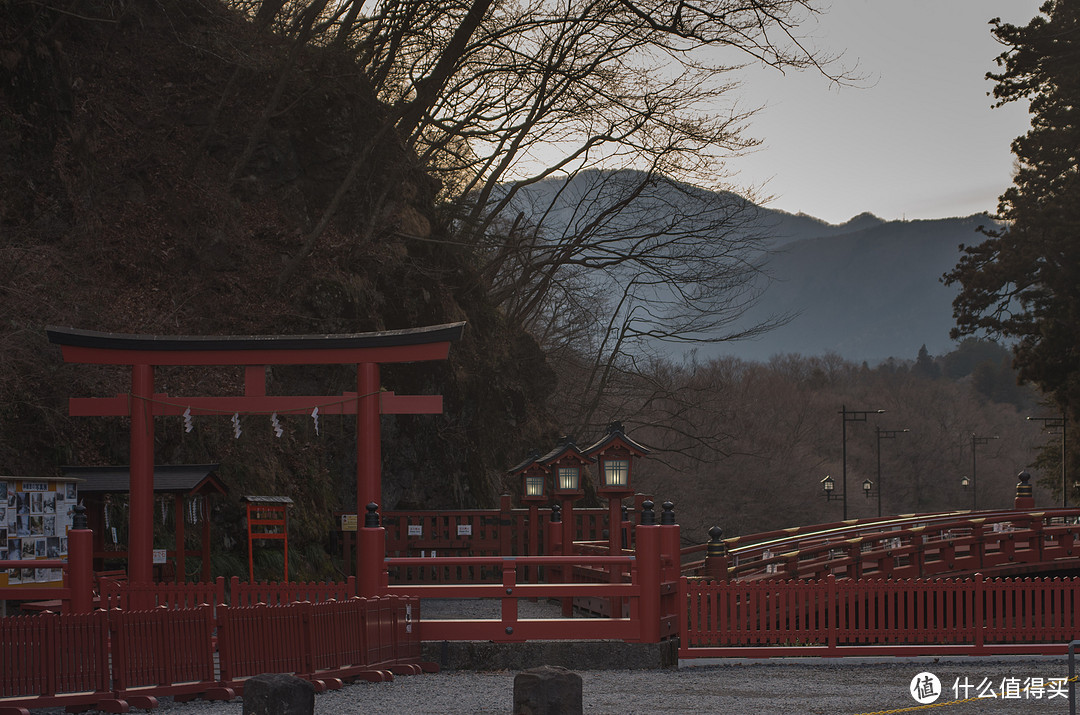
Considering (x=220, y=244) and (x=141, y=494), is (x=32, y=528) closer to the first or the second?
(x=141, y=494)

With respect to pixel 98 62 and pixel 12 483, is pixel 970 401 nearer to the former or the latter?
pixel 98 62

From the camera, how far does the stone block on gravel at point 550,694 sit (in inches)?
306

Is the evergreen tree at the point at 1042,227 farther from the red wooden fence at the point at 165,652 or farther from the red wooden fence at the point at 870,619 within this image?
the red wooden fence at the point at 165,652

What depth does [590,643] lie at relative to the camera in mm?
13586

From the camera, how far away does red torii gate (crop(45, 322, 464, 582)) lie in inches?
557

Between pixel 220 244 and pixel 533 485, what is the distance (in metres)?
9.18

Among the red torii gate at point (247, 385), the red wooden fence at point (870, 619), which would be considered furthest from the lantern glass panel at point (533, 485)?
the red wooden fence at point (870, 619)

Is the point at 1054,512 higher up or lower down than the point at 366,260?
lower down

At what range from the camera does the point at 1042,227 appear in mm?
33812

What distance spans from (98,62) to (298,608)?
17803 mm

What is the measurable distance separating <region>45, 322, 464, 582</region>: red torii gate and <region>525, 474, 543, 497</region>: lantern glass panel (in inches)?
256

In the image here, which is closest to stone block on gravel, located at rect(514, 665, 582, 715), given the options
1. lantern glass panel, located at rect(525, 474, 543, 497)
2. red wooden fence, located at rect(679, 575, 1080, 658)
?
red wooden fence, located at rect(679, 575, 1080, 658)

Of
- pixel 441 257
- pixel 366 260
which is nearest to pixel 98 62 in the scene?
pixel 366 260

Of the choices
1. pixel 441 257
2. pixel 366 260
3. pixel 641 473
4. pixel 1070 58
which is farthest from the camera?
pixel 641 473
